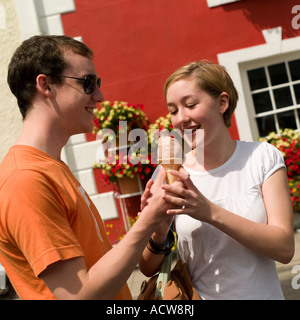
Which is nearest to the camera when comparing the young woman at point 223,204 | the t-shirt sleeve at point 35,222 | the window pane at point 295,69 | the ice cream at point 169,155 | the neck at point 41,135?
the t-shirt sleeve at point 35,222

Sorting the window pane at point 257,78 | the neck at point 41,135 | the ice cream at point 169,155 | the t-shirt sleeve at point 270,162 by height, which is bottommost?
the t-shirt sleeve at point 270,162

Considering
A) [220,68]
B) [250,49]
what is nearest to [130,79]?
[250,49]

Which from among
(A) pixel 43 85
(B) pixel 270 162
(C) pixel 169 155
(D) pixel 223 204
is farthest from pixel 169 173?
(A) pixel 43 85

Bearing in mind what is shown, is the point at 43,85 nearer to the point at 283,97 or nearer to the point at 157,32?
the point at 157,32

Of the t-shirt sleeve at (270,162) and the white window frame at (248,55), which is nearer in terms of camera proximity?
the t-shirt sleeve at (270,162)

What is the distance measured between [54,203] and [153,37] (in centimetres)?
553

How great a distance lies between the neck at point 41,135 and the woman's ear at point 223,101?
0.81 metres

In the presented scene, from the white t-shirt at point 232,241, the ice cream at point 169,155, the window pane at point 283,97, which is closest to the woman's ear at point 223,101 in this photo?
the white t-shirt at point 232,241

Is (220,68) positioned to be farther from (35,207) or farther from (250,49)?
(250,49)

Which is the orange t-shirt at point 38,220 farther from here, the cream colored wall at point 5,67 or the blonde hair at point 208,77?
the cream colored wall at point 5,67

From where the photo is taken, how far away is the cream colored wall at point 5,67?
6.55 metres

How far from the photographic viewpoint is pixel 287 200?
5.94 ft

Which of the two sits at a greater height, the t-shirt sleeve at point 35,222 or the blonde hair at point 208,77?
the blonde hair at point 208,77

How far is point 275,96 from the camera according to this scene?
22.7 feet
